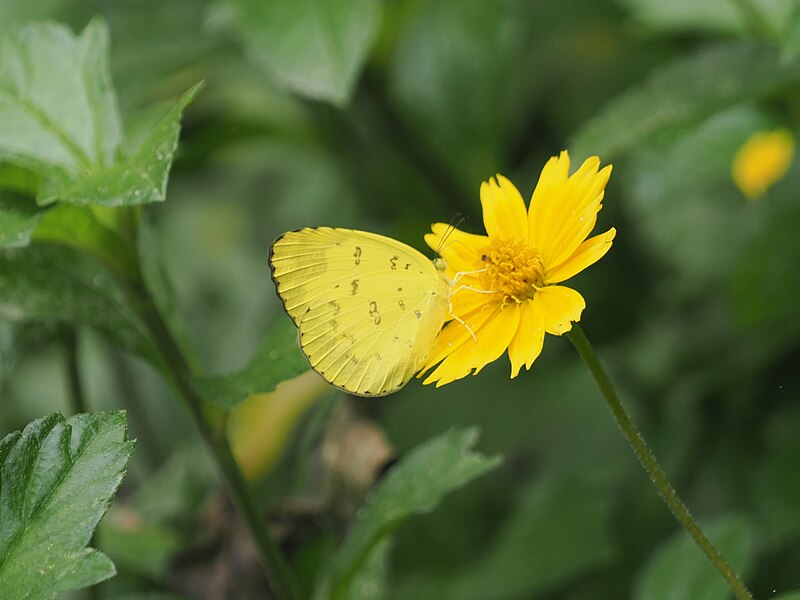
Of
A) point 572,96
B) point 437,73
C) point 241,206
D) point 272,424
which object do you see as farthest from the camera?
point 241,206

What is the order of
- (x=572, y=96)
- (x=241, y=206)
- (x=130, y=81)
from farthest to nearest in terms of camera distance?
1. (x=241, y=206)
2. (x=572, y=96)
3. (x=130, y=81)

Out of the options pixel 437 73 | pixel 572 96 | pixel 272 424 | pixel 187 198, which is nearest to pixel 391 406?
pixel 272 424

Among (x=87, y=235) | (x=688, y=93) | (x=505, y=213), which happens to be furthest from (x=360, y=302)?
(x=688, y=93)

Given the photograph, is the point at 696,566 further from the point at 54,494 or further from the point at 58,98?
the point at 58,98

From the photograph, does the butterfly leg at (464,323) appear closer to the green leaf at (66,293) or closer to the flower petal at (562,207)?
the flower petal at (562,207)

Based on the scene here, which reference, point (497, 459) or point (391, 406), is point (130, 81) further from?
point (497, 459)

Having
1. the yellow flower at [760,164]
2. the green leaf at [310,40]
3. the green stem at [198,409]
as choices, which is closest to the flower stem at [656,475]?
the green stem at [198,409]

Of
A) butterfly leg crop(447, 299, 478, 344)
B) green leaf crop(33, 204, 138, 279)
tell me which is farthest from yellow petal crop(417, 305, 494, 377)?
green leaf crop(33, 204, 138, 279)
